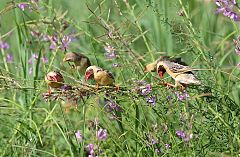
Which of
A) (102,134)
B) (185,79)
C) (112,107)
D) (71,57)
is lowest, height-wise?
(102,134)

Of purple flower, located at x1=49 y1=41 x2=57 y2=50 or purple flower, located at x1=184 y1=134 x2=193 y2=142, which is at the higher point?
purple flower, located at x1=49 y1=41 x2=57 y2=50

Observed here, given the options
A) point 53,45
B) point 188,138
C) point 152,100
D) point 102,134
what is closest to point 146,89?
point 152,100

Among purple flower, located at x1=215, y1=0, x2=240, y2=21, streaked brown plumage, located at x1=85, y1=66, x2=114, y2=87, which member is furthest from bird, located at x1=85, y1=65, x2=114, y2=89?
purple flower, located at x1=215, y1=0, x2=240, y2=21

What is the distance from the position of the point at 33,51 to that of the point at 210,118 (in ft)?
4.76

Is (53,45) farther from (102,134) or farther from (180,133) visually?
(180,133)

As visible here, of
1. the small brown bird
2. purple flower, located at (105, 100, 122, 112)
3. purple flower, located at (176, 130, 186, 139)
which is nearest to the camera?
the small brown bird

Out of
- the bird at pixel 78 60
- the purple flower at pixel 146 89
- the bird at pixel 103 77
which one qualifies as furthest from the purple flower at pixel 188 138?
the bird at pixel 78 60

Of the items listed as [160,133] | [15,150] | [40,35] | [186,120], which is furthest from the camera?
[40,35]

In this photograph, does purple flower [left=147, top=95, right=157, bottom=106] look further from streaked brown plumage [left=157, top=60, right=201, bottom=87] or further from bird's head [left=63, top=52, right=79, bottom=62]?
bird's head [left=63, top=52, right=79, bottom=62]

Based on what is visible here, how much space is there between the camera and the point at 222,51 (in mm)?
4211

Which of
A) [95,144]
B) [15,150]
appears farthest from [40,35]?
[95,144]

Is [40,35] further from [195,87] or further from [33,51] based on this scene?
[195,87]

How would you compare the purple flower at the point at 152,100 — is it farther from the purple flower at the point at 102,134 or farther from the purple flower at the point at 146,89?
the purple flower at the point at 102,134

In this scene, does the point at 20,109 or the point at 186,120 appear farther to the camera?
the point at 20,109
